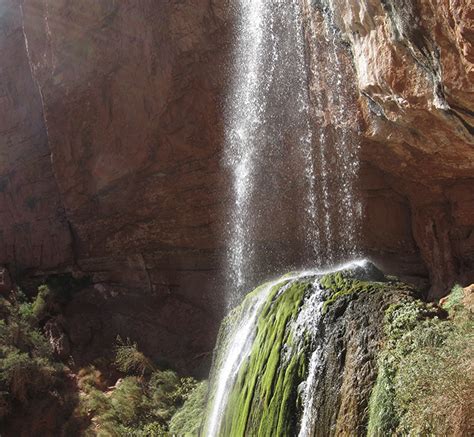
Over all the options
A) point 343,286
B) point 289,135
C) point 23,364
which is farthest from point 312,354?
point 23,364

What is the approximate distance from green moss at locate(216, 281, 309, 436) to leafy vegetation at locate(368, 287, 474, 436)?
1.33 meters

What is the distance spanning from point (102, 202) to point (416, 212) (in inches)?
307

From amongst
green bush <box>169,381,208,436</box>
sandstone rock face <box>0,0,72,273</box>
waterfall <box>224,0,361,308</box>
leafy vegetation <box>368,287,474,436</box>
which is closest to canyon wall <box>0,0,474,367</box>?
sandstone rock face <box>0,0,72,273</box>

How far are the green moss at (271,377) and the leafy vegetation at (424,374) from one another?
1.33 m

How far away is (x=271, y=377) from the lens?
21.9 feet

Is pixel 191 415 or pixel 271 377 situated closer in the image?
pixel 271 377

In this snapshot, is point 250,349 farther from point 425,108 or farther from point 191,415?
point 425,108

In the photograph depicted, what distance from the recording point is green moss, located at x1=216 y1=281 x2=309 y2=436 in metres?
6.28

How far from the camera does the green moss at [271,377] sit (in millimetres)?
6281

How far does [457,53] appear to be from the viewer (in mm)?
5719

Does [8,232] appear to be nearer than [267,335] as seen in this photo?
No

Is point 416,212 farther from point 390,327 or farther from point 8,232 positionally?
point 8,232

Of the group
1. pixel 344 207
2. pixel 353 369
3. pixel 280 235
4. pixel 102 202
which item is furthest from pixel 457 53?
pixel 102 202

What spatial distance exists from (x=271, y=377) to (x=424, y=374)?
2.36 metres
